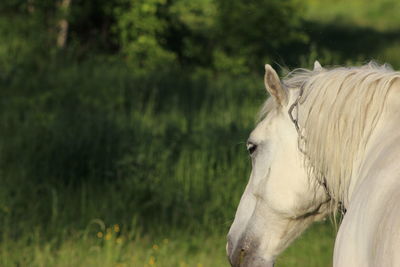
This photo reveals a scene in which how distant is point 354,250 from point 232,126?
19.3 feet

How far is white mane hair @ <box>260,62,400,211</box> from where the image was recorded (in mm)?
3363

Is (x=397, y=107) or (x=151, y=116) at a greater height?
(x=397, y=107)

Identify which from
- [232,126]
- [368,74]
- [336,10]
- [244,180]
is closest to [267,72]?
[368,74]

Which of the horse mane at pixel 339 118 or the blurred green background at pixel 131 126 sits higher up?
the horse mane at pixel 339 118

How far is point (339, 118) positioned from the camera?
3.41 metres

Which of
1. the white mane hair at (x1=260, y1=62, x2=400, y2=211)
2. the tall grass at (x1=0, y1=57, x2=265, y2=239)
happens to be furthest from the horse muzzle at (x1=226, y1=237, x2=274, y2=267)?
the tall grass at (x1=0, y1=57, x2=265, y2=239)

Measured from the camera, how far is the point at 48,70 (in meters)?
12.4

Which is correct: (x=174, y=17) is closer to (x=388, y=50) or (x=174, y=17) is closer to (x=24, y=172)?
(x=24, y=172)

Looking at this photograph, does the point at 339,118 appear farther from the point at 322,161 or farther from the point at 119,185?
the point at 119,185

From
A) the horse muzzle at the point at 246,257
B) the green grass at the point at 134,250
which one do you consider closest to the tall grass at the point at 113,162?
the green grass at the point at 134,250

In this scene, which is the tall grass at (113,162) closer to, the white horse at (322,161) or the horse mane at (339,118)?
the white horse at (322,161)

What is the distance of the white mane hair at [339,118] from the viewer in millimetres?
3363

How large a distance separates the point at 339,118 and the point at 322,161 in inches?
7.1

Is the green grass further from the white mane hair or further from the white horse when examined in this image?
the white mane hair
